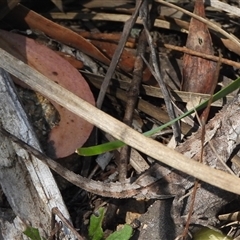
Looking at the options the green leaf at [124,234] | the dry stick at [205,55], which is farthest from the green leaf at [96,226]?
the dry stick at [205,55]

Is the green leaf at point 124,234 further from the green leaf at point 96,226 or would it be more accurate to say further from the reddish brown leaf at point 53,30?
the reddish brown leaf at point 53,30

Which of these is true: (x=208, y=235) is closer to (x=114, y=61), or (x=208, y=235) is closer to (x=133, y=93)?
(x=133, y=93)

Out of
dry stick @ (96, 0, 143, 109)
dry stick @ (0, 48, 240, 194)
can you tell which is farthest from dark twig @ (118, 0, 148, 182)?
dry stick @ (0, 48, 240, 194)

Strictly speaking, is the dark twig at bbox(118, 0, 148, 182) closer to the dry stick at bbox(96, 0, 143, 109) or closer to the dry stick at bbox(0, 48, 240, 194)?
the dry stick at bbox(96, 0, 143, 109)

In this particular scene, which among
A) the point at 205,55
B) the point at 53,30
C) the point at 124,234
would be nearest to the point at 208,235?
the point at 124,234

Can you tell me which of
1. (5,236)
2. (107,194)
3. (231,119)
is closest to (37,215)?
(5,236)
